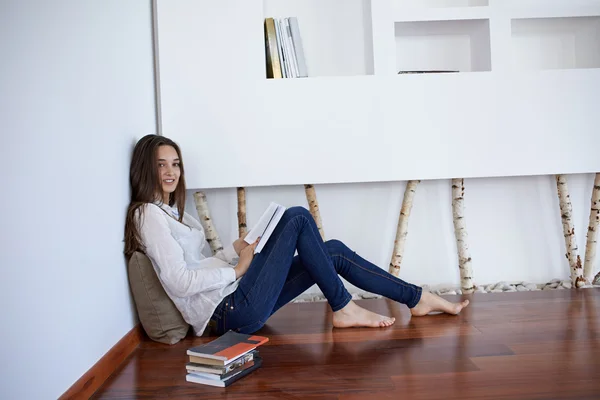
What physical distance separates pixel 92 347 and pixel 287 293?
3.04ft

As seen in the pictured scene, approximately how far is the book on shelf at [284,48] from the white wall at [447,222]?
72cm

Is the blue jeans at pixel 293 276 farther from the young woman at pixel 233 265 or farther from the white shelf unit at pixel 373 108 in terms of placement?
the white shelf unit at pixel 373 108

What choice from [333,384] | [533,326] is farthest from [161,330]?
[533,326]

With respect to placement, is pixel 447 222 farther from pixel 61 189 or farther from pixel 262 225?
pixel 61 189

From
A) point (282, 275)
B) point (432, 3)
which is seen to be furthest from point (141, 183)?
point (432, 3)

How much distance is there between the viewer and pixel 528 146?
3.09 meters

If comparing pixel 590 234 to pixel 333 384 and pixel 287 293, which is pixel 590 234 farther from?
pixel 333 384

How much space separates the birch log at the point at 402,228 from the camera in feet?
10.7

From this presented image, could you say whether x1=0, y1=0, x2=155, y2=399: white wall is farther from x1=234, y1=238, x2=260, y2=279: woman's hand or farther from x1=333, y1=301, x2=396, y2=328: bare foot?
x1=333, y1=301, x2=396, y2=328: bare foot

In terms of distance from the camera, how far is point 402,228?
3.26 m

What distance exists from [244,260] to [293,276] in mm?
274

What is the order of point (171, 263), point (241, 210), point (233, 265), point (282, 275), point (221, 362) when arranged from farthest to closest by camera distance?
1. point (241, 210)
2. point (233, 265)
3. point (282, 275)
4. point (171, 263)
5. point (221, 362)

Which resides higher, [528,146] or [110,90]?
[110,90]

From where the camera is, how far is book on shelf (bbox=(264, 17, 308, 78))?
3057mm
